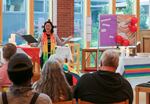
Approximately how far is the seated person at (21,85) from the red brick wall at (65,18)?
30.3 feet

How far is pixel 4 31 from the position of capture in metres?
10.6

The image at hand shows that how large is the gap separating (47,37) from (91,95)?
4870mm

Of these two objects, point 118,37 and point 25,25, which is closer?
point 118,37

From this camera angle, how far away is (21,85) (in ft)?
7.15

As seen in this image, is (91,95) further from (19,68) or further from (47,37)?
(47,37)

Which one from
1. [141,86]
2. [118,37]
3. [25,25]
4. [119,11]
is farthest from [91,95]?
[119,11]

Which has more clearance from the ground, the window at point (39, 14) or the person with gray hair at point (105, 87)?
the window at point (39, 14)

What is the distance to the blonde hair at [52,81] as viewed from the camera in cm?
345

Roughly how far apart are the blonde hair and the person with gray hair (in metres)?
0.24

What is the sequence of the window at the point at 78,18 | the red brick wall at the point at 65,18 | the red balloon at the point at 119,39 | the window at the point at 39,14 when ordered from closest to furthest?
1. the red balloon at the point at 119,39
2. the window at the point at 39,14
3. the red brick wall at the point at 65,18
4. the window at the point at 78,18

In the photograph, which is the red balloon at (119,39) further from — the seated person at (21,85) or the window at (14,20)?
the seated person at (21,85)

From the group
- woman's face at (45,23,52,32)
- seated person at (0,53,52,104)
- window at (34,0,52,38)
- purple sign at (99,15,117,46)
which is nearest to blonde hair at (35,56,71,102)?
seated person at (0,53,52,104)

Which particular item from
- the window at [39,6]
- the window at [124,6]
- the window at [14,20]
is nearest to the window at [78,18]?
the window at [39,6]

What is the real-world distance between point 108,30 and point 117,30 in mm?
375
